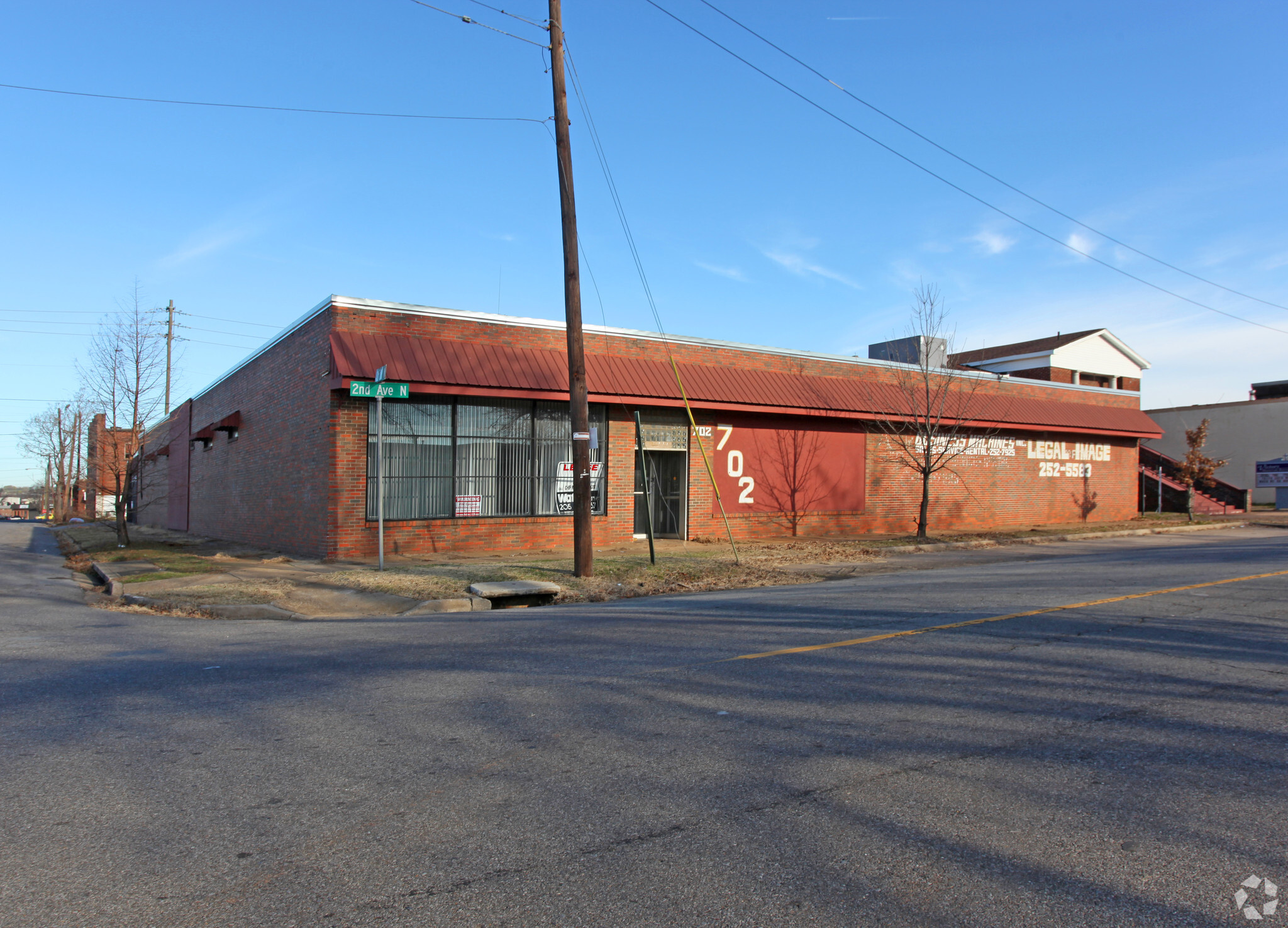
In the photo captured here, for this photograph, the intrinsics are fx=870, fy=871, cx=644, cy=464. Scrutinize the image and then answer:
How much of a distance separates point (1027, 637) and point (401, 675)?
5647mm

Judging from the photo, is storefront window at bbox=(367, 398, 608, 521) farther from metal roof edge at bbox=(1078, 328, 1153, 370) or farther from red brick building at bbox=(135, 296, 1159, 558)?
metal roof edge at bbox=(1078, 328, 1153, 370)

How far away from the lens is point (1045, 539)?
2386 centimetres

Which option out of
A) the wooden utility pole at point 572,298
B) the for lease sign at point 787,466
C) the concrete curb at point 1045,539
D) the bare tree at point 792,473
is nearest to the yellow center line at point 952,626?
the wooden utility pole at point 572,298

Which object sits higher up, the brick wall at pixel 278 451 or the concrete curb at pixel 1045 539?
the brick wall at pixel 278 451

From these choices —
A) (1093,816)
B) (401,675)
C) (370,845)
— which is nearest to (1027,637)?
(1093,816)

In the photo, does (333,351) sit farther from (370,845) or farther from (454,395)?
(370,845)

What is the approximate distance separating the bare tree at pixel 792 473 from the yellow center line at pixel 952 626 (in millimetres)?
11889

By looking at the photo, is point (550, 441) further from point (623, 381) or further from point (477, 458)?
point (623, 381)

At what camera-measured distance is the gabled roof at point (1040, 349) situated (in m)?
46.7

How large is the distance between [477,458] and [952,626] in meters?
12.3

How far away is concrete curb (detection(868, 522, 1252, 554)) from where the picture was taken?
20750mm

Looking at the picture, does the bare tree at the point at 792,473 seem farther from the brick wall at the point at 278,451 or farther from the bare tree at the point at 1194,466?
the bare tree at the point at 1194,466

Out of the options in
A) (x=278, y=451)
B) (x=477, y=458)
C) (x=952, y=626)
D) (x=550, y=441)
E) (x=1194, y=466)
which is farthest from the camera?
(x=1194, y=466)

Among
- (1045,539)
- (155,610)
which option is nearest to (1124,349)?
(1045,539)
